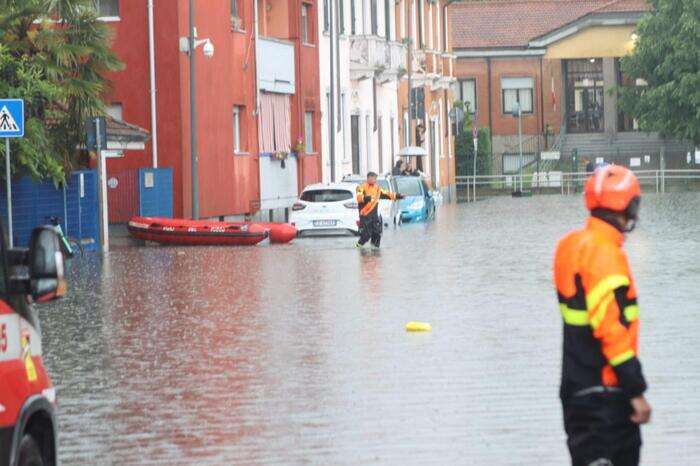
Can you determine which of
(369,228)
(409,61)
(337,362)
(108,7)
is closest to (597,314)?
(337,362)

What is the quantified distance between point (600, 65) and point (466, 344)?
8335 cm

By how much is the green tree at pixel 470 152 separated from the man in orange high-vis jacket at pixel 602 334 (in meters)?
83.3

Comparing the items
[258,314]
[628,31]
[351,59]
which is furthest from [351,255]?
[628,31]

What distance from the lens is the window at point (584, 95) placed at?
99375 millimetres

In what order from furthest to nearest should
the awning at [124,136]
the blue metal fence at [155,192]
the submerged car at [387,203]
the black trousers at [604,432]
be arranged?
the submerged car at [387,203] → the blue metal fence at [155,192] → the awning at [124,136] → the black trousers at [604,432]

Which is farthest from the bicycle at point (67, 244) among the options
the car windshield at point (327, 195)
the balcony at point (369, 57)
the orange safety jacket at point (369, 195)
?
the balcony at point (369, 57)

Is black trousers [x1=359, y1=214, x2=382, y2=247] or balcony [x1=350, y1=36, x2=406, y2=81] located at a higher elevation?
balcony [x1=350, y1=36, x2=406, y2=81]

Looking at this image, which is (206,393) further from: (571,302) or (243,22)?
(243,22)

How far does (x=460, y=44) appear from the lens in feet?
333

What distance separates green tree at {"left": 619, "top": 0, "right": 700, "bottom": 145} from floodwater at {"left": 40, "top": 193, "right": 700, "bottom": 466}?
52989 mm

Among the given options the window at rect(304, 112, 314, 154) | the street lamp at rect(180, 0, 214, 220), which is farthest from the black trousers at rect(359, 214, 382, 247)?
the window at rect(304, 112, 314, 154)

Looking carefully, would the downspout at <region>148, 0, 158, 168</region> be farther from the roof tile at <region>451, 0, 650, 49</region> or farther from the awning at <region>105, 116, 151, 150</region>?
the roof tile at <region>451, 0, 650, 49</region>

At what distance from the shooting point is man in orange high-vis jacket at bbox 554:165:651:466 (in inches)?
275

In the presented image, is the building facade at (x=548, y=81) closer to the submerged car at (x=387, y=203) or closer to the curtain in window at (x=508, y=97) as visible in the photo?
the curtain in window at (x=508, y=97)
